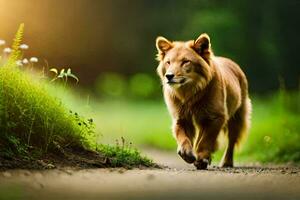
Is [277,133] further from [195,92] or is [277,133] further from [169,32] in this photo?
[169,32]

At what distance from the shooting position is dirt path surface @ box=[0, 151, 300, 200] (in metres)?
5.20

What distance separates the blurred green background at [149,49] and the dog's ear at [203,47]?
2378 mm

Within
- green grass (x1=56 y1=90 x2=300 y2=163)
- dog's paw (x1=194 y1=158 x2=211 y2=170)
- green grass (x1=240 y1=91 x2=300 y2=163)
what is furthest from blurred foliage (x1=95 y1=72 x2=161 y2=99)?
dog's paw (x1=194 y1=158 x2=211 y2=170)

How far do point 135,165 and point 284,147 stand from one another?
295 cm

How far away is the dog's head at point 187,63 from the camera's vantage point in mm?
6934

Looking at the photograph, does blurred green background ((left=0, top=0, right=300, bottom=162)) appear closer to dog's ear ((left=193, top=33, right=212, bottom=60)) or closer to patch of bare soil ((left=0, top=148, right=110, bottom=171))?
dog's ear ((left=193, top=33, right=212, bottom=60))

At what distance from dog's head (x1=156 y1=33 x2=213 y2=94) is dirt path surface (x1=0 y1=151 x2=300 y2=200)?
3.53 feet

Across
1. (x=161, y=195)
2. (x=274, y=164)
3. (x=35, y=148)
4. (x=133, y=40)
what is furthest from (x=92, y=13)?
(x=161, y=195)

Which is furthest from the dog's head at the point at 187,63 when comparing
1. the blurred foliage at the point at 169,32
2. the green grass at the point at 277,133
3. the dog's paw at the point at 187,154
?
the blurred foliage at the point at 169,32

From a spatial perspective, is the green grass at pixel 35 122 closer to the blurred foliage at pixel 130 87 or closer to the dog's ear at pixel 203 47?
the dog's ear at pixel 203 47

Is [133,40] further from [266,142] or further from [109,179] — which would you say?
[109,179]

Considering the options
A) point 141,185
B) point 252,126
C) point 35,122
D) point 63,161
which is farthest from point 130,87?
point 141,185

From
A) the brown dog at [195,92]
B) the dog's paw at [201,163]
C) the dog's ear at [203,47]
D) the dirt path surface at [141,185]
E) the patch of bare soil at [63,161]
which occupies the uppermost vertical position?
the dog's ear at [203,47]

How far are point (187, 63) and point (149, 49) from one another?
771 cm
